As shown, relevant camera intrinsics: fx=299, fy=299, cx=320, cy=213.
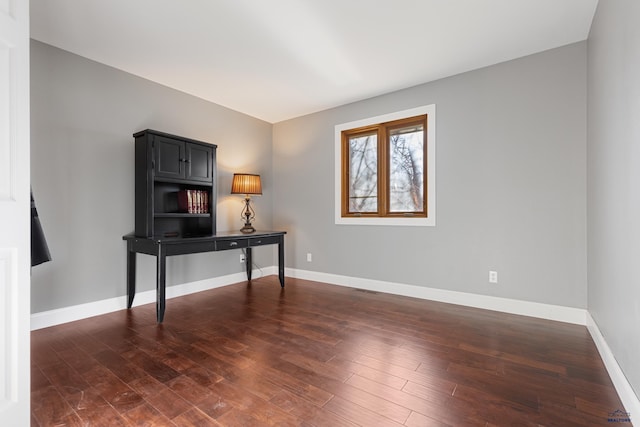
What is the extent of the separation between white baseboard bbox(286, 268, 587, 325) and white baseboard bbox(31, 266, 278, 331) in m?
1.28

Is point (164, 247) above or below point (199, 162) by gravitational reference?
below

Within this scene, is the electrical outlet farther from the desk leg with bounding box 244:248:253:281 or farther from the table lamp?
the desk leg with bounding box 244:248:253:281

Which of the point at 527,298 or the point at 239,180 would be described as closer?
the point at 527,298

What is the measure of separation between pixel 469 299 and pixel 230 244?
2.49m

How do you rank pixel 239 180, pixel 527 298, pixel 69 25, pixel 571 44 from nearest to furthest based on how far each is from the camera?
1. pixel 69 25
2. pixel 571 44
3. pixel 527 298
4. pixel 239 180

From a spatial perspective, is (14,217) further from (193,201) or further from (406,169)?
(406,169)

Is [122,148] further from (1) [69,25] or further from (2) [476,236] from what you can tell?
(2) [476,236]

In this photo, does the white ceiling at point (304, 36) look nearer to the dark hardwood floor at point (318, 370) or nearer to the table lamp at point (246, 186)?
the table lamp at point (246, 186)

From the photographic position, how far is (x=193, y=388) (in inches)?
62.4

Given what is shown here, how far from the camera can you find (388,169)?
3.64 m

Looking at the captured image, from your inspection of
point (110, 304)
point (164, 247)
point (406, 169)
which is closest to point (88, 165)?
point (164, 247)

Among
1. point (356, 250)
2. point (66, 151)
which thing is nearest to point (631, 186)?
point (356, 250)

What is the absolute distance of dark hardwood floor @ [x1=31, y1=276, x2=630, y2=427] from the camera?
54.4 inches

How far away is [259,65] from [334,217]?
2005mm
